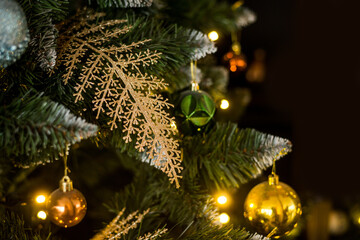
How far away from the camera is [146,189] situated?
22.7 inches

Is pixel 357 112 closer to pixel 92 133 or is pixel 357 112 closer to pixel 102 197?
pixel 102 197

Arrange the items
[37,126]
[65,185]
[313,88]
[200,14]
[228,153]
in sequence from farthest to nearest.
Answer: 1. [313,88]
2. [200,14]
3. [228,153]
4. [65,185]
5. [37,126]

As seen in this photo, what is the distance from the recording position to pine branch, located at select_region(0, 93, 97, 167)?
0.99 feet

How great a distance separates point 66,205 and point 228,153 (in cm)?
25

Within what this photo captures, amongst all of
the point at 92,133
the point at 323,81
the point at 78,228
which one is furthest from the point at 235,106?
the point at 323,81

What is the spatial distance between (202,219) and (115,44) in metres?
0.29

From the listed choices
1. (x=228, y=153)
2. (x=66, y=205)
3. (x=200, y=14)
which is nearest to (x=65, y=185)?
(x=66, y=205)

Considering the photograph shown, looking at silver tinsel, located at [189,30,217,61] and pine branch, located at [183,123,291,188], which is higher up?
silver tinsel, located at [189,30,217,61]

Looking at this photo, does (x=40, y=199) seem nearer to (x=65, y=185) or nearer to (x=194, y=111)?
(x=65, y=185)

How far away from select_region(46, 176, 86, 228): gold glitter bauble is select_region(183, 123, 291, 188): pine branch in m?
0.17

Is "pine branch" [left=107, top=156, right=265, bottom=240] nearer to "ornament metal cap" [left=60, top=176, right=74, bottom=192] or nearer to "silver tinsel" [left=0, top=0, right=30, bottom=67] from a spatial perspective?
"ornament metal cap" [left=60, top=176, right=74, bottom=192]

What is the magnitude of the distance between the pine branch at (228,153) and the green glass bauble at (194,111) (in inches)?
2.3

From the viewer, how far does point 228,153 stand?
20.2 inches

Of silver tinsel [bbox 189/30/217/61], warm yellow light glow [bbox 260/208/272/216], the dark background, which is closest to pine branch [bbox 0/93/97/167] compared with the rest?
silver tinsel [bbox 189/30/217/61]
